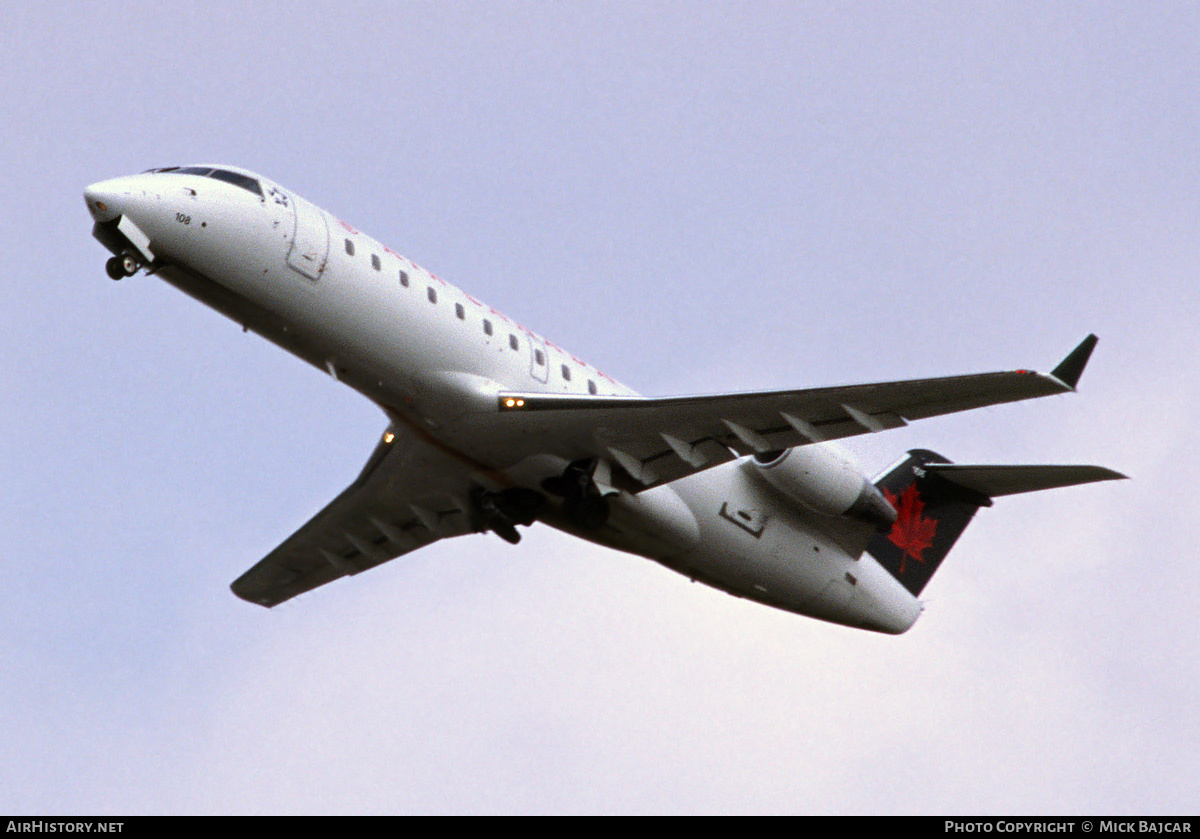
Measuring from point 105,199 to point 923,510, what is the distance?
43.0ft

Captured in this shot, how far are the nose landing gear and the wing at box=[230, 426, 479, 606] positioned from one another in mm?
4067

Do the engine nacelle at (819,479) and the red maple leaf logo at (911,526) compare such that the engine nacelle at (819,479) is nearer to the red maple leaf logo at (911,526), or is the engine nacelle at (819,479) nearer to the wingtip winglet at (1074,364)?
the red maple leaf logo at (911,526)

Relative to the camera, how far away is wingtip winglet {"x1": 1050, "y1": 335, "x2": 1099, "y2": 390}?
17.6m

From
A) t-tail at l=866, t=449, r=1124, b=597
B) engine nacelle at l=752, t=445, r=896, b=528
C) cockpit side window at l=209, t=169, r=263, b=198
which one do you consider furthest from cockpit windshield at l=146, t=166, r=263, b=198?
t-tail at l=866, t=449, r=1124, b=597

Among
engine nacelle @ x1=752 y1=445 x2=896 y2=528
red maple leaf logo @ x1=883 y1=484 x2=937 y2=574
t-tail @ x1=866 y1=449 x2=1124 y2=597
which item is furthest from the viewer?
red maple leaf logo @ x1=883 y1=484 x2=937 y2=574

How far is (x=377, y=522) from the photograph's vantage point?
2414 centimetres

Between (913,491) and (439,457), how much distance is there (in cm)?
790

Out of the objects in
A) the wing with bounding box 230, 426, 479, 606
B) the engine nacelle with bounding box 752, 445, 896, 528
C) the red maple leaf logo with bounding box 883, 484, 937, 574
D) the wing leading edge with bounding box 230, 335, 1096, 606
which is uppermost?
the red maple leaf logo with bounding box 883, 484, 937, 574

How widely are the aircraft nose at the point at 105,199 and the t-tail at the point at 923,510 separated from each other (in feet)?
38.8

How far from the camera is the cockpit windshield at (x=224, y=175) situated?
63.3 ft

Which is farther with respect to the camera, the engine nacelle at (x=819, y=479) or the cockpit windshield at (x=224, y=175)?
the engine nacelle at (x=819, y=479)

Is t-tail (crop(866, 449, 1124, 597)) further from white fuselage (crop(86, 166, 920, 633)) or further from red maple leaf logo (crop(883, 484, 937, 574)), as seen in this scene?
white fuselage (crop(86, 166, 920, 633))

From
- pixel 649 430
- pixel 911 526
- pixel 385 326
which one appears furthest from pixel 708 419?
pixel 911 526

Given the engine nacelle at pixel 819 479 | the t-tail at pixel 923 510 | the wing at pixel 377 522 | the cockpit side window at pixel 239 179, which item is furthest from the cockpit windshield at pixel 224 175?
the t-tail at pixel 923 510
